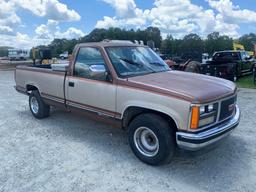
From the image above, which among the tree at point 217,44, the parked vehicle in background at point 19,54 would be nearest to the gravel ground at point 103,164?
the tree at point 217,44

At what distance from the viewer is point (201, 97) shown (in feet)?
12.2

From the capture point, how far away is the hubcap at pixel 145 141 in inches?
168

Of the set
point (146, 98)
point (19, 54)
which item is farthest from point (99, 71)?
point (19, 54)

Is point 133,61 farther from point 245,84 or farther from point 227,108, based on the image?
point 245,84

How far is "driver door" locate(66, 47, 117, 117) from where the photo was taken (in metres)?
4.75

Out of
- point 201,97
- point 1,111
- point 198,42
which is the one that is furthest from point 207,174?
point 198,42

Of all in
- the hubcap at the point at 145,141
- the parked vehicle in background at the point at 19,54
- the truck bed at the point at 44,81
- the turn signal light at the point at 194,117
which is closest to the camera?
the turn signal light at the point at 194,117

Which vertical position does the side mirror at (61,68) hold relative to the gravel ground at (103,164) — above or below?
above

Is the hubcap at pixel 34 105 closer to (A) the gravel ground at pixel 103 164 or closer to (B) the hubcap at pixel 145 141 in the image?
(A) the gravel ground at pixel 103 164

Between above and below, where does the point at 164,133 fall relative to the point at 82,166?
above

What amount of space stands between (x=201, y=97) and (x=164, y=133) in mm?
753

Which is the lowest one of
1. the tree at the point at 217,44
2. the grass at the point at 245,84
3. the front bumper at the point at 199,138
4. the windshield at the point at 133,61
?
the grass at the point at 245,84

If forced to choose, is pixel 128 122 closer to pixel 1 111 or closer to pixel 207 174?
pixel 207 174

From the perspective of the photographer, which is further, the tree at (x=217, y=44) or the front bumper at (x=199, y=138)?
the tree at (x=217, y=44)
